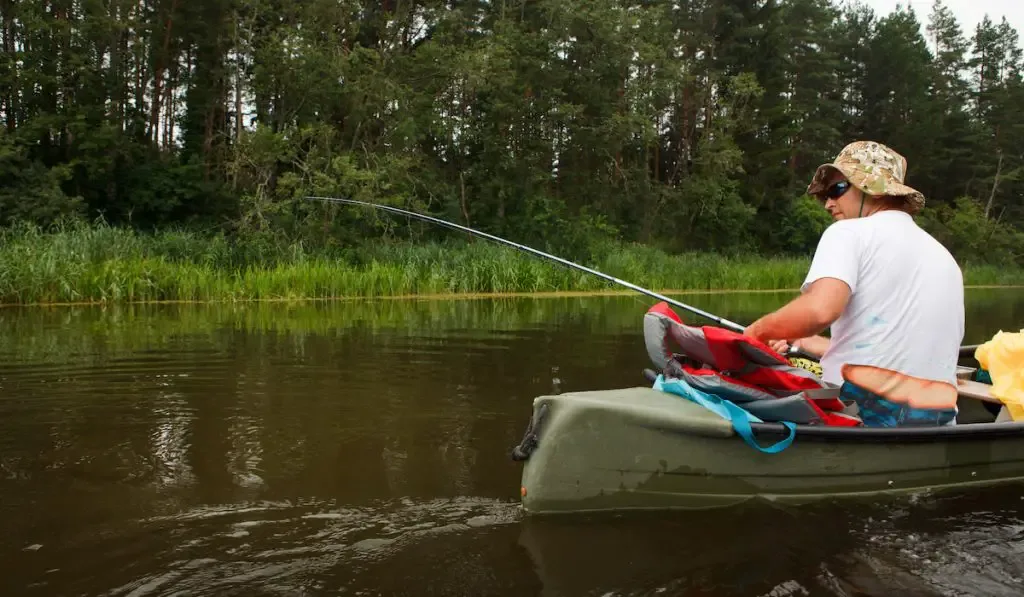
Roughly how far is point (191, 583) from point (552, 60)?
1091 inches

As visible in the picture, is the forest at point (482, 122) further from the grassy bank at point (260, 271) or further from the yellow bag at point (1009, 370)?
the yellow bag at point (1009, 370)

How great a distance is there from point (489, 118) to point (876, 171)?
82.1 ft

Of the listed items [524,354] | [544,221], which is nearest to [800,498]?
[524,354]

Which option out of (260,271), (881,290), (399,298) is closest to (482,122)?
(399,298)

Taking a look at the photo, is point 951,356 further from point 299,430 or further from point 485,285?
point 485,285

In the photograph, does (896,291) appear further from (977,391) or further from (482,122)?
(482,122)

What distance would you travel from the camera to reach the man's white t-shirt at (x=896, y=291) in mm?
3459

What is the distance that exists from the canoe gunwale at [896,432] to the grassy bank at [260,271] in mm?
12320

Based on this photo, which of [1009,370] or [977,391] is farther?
[977,391]

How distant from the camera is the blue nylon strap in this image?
126 inches

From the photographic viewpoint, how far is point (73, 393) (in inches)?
219

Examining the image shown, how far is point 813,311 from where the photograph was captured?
332cm

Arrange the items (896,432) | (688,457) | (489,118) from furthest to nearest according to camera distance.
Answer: (489,118) → (896,432) → (688,457)

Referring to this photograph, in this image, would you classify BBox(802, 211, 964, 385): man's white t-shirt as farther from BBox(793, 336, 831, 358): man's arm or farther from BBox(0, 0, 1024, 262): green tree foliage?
BBox(0, 0, 1024, 262): green tree foliage
